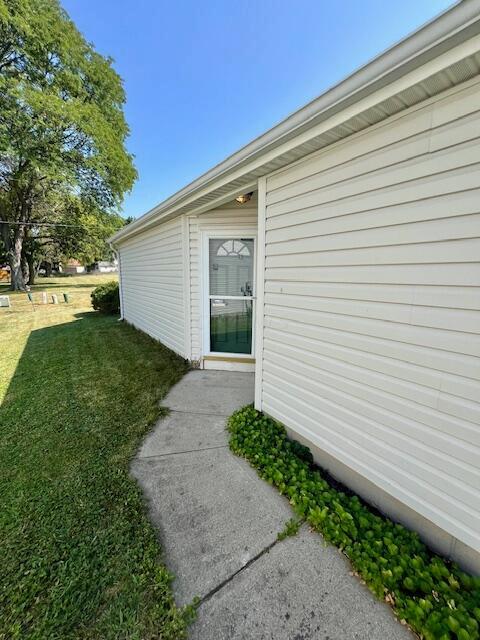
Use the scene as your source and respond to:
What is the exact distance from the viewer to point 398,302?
170cm

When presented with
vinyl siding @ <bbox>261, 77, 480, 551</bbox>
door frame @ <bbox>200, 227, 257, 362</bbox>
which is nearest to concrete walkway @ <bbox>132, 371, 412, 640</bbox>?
vinyl siding @ <bbox>261, 77, 480, 551</bbox>

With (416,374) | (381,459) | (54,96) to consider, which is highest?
(54,96)

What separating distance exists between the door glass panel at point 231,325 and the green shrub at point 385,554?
7.48 feet

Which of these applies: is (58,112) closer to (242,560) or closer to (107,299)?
(107,299)

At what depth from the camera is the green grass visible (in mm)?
1352

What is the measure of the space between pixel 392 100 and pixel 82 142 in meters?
18.4

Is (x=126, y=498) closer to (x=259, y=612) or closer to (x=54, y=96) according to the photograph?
(x=259, y=612)

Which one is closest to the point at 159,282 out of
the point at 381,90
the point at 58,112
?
the point at 381,90

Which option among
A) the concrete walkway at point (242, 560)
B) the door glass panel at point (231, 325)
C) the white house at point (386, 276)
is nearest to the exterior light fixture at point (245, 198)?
the white house at point (386, 276)

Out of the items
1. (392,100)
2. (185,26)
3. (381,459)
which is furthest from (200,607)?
(185,26)

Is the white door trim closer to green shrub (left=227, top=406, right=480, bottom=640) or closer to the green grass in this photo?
green shrub (left=227, top=406, right=480, bottom=640)

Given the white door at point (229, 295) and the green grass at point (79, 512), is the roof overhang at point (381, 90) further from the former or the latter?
the green grass at point (79, 512)

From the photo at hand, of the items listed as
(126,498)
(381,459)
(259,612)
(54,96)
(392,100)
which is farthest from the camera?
(54,96)

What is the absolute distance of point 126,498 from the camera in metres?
2.07
